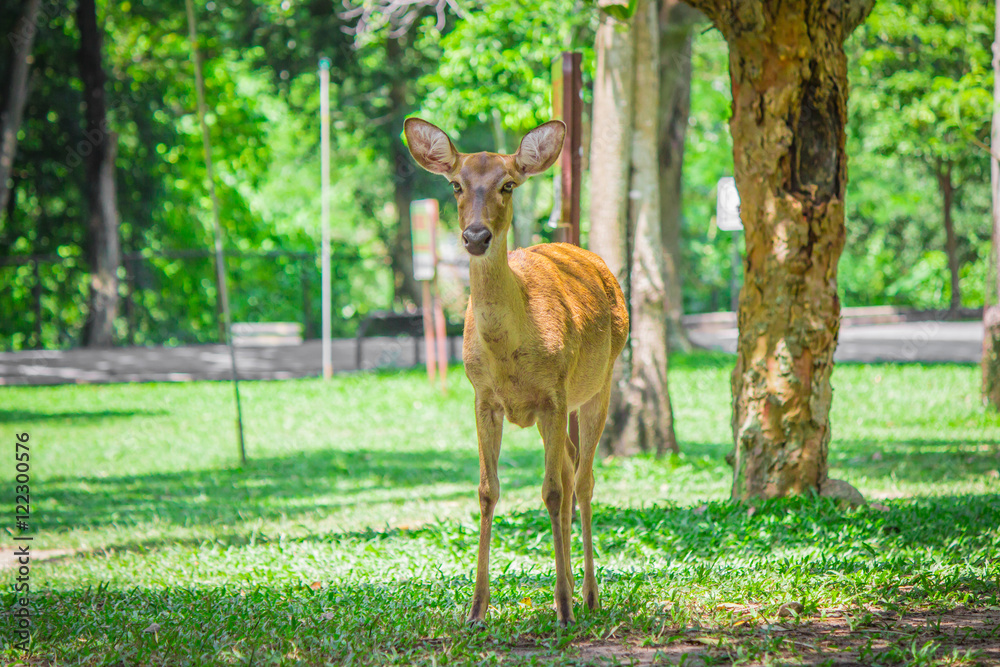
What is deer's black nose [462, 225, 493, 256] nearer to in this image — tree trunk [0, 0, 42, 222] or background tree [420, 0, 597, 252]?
background tree [420, 0, 597, 252]

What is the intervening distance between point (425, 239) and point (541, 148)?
1133cm

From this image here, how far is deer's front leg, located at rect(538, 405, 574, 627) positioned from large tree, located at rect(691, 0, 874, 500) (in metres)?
2.64

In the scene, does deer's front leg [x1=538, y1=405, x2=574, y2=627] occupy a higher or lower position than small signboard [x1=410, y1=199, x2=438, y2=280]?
lower

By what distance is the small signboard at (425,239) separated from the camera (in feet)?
50.2

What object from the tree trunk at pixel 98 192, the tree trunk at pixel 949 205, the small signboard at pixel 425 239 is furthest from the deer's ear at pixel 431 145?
the tree trunk at pixel 949 205

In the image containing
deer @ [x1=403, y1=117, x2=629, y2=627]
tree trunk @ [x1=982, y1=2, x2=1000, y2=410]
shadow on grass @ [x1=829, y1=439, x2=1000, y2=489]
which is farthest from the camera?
tree trunk @ [x1=982, y1=2, x2=1000, y2=410]

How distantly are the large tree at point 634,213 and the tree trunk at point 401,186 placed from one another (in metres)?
13.4

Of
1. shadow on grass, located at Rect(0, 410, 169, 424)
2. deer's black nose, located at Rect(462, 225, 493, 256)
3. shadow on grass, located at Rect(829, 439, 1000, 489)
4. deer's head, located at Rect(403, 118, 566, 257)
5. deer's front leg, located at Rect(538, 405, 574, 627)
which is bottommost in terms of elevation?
shadow on grass, located at Rect(0, 410, 169, 424)

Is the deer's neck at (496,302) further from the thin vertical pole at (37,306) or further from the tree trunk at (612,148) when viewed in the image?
the thin vertical pole at (37,306)

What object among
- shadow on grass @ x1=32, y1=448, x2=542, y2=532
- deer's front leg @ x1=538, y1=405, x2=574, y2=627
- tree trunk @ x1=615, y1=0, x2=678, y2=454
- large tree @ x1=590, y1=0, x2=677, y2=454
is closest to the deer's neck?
deer's front leg @ x1=538, y1=405, x2=574, y2=627

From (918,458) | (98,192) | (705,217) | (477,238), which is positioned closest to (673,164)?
(918,458)

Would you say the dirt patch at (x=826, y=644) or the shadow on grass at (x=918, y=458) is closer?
the dirt patch at (x=826, y=644)

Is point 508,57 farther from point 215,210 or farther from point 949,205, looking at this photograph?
point 949,205

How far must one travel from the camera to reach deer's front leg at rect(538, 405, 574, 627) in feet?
13.9
